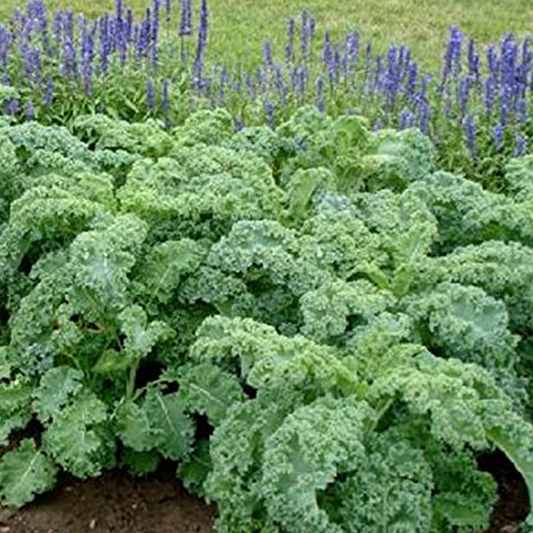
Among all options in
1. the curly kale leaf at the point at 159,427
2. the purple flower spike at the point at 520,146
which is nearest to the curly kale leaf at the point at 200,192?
the curly kale leaf at the point at 159,427

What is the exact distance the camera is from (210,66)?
27.9 feet

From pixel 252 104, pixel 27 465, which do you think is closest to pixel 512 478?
pixel 27 465

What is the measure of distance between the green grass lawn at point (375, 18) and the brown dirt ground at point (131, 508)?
537 cm

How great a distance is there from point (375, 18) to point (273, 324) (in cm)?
621

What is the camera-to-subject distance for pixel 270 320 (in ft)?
16.5

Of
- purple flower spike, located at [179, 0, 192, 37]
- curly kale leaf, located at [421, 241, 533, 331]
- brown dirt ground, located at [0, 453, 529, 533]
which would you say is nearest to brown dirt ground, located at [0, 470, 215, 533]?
brown dirt ground, located at [0, 453, 529, 533]

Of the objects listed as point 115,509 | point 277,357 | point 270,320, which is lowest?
point 115,509

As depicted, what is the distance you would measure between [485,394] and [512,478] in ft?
2.19

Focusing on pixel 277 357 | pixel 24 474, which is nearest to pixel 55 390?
pixel 24 474

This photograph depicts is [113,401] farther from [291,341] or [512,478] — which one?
[512,478]

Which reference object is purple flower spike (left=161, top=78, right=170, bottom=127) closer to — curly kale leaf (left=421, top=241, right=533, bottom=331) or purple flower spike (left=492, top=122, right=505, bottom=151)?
purple flower spike (left=492, top=122, right=505, bottom=151)

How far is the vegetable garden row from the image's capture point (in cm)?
419

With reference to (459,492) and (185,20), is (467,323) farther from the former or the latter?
(185,20)

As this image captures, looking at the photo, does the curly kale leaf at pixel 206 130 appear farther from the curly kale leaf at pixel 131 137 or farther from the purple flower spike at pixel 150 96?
the purple flower spike at pixel 150 96
